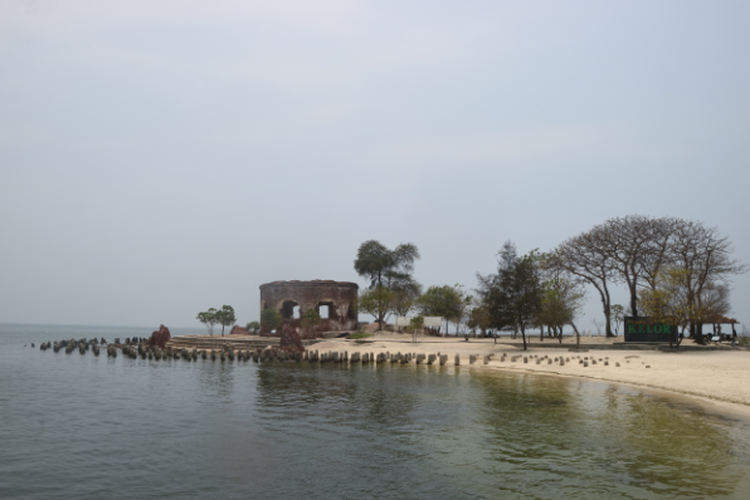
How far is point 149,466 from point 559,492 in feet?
29.1

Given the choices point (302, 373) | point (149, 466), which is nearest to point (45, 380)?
point (302, 373)

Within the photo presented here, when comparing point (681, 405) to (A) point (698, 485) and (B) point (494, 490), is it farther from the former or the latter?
(B) point (494, 490)

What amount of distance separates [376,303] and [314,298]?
25.8 feet

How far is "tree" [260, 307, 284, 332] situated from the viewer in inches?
2398

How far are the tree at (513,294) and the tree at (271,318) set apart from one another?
27.7 metres

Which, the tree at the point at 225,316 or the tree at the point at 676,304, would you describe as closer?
the tree at the point at 676,304

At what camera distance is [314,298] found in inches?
2470

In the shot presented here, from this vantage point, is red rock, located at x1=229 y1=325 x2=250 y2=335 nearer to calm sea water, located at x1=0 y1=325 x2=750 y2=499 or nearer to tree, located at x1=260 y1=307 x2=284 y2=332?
tree, located at x1=260 y1=307 x2=284 y2=332

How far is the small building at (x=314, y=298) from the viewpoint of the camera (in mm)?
62781

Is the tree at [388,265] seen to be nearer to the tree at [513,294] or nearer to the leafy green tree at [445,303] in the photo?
the leafy green tree at [445,303]

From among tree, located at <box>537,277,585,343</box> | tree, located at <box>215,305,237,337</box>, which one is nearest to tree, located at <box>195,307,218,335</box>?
tree, located at <box>215,305,237,337</box>

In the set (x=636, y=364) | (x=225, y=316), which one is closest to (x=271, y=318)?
(x=225, y=316)

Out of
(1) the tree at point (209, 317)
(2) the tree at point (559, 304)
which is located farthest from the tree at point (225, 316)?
(2) the tree at point (559, 304)

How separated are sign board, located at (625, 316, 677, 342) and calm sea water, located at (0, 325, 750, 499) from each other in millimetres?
20010
